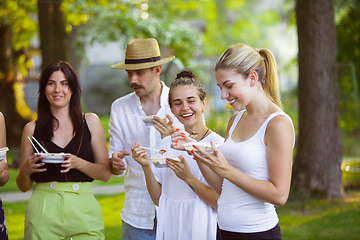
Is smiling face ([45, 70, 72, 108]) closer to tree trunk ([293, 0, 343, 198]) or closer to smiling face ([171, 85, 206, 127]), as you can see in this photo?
smiling face ([171, 85, 206, 127])

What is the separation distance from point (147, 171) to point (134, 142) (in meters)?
0.61

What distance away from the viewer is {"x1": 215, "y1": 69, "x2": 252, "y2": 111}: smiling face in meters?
2.25

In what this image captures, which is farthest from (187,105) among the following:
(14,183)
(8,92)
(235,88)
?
(8,92)

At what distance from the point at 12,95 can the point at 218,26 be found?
24244mm

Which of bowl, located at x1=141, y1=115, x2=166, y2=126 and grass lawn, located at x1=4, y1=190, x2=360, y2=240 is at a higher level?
bowl, located at x1=141, y1=115, x2=166, y2=126

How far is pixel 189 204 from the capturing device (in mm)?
2604

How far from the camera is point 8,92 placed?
13.4m

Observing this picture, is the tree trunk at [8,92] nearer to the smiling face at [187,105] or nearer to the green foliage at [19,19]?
the green foliage at [19,19]

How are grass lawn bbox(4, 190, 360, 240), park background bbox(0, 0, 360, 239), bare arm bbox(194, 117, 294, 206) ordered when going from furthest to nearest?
park background bbox(0, 0, 360, 239), grass lawn bbox(4, 190, 360, 240), bare arm bbox(194, 117, 294, 206)

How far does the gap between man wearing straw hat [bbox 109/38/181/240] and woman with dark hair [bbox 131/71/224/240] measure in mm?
300

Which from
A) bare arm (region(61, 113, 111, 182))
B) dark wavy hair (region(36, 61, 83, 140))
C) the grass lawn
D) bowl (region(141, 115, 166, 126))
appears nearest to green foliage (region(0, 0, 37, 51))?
the grass lawn

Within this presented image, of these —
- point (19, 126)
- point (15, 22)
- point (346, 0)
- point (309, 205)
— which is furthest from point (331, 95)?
point (19, 126)

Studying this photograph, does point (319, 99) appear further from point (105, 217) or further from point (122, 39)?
point (122, 39)

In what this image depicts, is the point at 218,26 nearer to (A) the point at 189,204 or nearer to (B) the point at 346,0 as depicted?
(B) the point at 346,0
